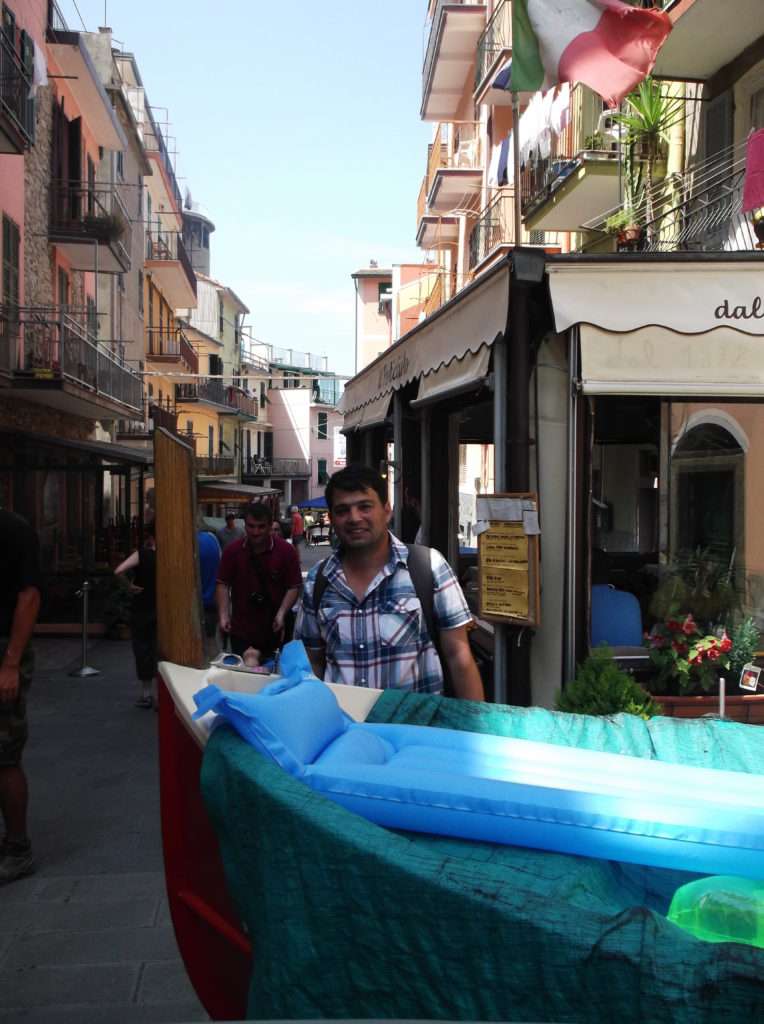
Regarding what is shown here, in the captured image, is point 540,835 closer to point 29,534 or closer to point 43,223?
point 29,534

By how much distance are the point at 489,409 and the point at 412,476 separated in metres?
1.04

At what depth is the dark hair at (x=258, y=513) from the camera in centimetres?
701

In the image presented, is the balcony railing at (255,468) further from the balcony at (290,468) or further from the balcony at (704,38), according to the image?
the balcony at (704,38)

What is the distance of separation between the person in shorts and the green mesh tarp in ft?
7.93

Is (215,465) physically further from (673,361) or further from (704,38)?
(673,361)

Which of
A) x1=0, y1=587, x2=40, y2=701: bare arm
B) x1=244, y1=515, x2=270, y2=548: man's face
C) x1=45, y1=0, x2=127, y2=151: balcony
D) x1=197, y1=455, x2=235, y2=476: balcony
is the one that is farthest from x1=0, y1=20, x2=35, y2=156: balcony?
x1=197, y1=455, x2=235, y2=476: balcony

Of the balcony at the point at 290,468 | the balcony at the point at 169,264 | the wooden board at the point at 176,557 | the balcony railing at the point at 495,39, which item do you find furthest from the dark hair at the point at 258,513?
the balcony at the point at 290,468

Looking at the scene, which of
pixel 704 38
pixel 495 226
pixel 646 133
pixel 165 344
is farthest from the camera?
pixel 165 344

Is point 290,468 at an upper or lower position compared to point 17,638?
upper

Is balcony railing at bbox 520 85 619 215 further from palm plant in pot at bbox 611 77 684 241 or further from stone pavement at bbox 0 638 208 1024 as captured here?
stone pavement at bbox 0 638 208 1024

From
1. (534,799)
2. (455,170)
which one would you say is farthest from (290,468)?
(534,799)

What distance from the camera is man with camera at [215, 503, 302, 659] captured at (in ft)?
23.9

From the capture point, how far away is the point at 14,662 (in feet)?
15.9

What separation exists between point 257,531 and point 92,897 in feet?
9.57
